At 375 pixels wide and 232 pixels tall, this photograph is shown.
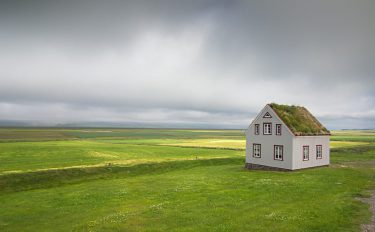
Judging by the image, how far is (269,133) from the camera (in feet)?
158

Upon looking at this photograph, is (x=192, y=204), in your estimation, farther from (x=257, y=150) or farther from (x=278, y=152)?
(x=257, y=150)

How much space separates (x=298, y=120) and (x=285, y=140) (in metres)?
5.76

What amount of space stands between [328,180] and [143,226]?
24007 millimetres

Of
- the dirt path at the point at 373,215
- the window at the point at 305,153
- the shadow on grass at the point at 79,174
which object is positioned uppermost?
the window at the point at 305,153

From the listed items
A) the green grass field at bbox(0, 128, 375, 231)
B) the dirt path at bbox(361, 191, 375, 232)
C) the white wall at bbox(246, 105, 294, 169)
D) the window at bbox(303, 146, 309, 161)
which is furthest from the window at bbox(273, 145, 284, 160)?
the dirt path at bbox(361, 191, 375, 232)

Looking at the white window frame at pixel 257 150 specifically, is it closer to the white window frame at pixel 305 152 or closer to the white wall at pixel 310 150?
the white wall at pixel 310 150

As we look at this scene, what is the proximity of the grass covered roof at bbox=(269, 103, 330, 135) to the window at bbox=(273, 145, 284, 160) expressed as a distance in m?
3.31

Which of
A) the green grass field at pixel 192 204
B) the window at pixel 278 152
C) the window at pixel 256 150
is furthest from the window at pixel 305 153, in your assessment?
the window at pixel 256 150

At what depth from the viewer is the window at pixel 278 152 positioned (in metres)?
45.8

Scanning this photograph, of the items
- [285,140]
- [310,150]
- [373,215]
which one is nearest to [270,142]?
[285,140]

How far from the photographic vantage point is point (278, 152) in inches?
1816

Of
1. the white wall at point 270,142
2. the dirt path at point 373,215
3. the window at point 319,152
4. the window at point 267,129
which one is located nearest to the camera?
the dirt path at point 373,215

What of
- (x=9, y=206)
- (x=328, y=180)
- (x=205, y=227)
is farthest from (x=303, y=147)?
(x=9, y=206)

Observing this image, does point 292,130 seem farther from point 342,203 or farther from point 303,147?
point 342,203
